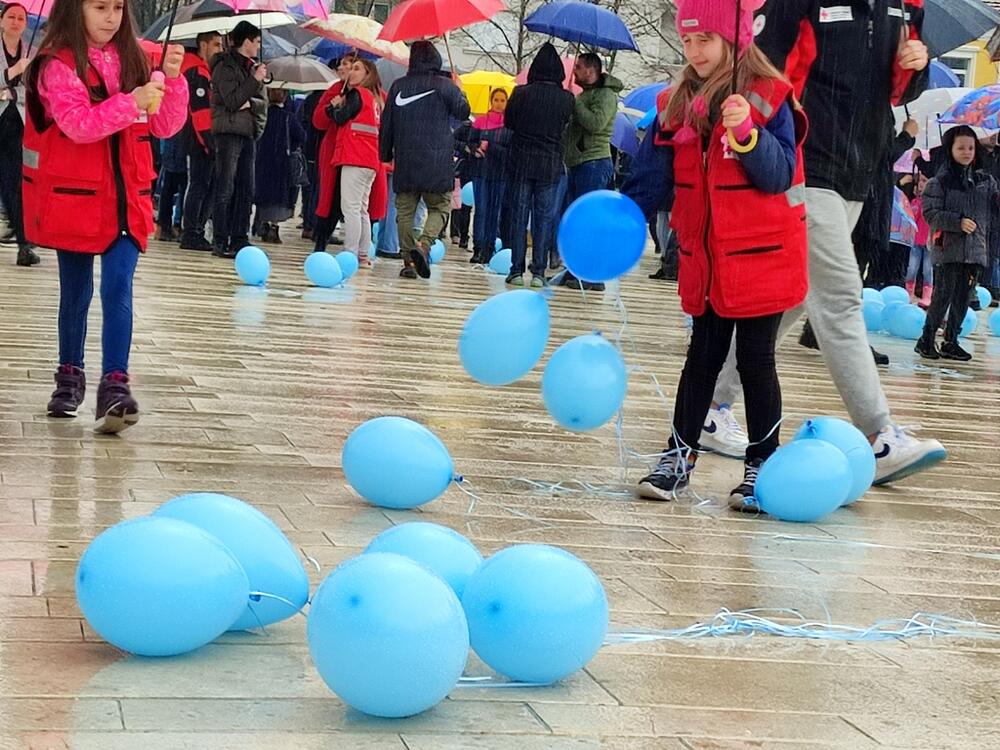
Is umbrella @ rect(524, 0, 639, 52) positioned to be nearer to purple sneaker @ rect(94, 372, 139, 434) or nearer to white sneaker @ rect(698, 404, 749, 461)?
white sneaker @ rect(698, 404, 749, 461)

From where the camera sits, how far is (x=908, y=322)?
1376 cm

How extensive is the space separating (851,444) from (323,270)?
8.42 m

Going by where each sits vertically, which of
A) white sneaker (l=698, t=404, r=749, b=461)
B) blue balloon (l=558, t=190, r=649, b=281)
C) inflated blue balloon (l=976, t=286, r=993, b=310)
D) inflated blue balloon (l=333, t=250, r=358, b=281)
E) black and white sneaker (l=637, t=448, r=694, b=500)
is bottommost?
inflated blue balloon (l=976, t=286, r=993, b=310)

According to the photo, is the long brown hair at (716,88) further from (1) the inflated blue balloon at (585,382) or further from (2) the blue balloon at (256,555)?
(2) the blue balloon at (256,555)

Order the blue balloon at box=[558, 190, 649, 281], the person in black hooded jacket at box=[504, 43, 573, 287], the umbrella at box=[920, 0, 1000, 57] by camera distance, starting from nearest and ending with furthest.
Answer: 1. the blue balloon at box=[558, 190, 649, 281]
2. the umbrella at box=[920, 0, 1000, 57]
3. the person in black hooded jacket at box=[504, 43, 573, 287]

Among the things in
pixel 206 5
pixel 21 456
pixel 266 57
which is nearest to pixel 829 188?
pixel 21 456

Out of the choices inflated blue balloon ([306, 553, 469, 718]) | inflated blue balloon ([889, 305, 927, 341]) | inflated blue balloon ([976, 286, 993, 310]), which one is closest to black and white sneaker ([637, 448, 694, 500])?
inflated blue balloon ([306, 553, 469, 718])

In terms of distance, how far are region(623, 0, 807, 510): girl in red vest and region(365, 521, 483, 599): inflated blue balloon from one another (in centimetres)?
209

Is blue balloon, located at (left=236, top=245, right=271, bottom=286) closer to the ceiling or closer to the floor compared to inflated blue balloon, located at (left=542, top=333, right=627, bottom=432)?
closer to the floor

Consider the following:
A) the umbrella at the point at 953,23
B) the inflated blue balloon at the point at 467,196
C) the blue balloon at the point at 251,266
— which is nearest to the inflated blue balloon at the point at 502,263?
the blue balloon at the point at 251,266

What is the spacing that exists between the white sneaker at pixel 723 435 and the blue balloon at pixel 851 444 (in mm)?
903

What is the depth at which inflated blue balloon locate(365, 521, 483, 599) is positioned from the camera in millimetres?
3590

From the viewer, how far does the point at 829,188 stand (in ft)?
20.5

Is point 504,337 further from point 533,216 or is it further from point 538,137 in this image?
point 533,216
